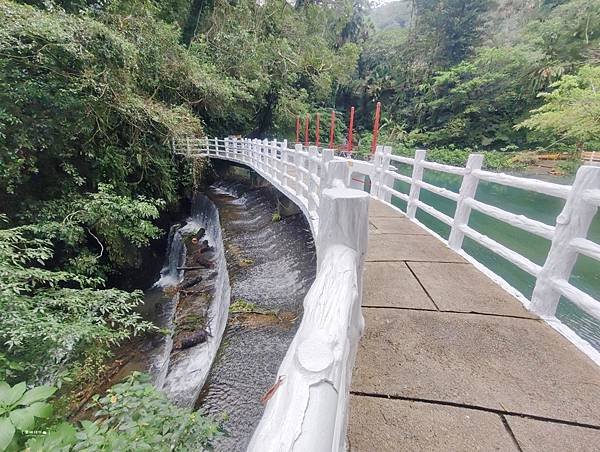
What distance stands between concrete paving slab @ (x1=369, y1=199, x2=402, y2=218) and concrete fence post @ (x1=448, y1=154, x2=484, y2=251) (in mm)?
1329

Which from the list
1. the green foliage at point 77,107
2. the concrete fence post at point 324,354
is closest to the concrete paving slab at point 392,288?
the concrete fence post at point 324,354

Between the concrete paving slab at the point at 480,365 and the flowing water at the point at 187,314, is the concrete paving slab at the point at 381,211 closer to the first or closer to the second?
the flowing water at the point at 187,314

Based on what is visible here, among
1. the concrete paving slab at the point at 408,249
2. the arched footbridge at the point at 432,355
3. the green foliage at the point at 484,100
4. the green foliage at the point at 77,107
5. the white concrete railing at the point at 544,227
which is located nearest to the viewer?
the arched footbridge at the point at 432,355

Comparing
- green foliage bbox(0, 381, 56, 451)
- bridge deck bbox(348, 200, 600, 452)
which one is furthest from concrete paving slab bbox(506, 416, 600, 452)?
green foliage bbox(0, 381, 56, 451)

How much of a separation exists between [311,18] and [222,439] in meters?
18.6

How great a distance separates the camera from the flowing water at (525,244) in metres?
5.40

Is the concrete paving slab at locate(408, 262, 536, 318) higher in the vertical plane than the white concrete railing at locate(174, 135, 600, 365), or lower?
lower

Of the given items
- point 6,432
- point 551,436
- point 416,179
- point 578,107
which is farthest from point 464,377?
point 578,107

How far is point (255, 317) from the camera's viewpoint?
340cm

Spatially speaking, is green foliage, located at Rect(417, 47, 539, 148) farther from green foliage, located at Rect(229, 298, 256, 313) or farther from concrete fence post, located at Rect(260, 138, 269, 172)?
green foliage, located at Rect(229, 298, 256, 313)

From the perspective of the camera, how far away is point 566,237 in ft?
6.29

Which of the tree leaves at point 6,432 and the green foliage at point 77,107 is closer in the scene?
the tree leaves at point 6,432

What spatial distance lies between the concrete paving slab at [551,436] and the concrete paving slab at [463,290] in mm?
844

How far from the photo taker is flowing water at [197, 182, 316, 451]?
2383mm
